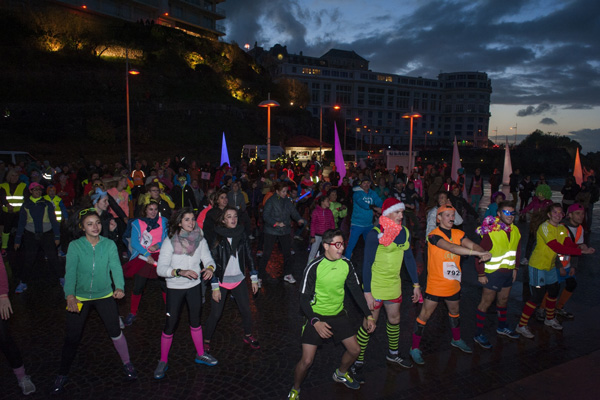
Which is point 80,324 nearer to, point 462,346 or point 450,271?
point 450,271

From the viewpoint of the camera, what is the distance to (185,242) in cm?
410

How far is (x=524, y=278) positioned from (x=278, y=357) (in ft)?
18.1

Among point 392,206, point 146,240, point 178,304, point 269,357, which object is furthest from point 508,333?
point 146,240

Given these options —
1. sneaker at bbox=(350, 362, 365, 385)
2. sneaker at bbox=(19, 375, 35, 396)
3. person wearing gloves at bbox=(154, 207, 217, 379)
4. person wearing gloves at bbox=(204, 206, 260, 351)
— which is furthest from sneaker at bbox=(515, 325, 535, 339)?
sneaker at bbox=(19, 375, 35, 396)

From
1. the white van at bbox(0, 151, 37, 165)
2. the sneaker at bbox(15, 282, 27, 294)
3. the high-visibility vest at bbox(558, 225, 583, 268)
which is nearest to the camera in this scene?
the high-visibility vest at bbox(558, 225, 583, 268)

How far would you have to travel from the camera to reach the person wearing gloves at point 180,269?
4039 mm

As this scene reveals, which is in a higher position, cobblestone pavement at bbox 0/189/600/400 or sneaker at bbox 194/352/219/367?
sneaker at bbox 194/352/219/367

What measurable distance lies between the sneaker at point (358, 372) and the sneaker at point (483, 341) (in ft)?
5.51

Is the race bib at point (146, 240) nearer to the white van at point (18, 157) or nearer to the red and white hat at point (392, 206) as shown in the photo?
the red and white hat at point (392, 206)

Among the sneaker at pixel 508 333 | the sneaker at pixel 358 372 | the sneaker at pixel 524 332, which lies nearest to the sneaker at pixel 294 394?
the sneaker at pixel 358 372

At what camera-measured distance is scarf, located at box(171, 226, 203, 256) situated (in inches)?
161

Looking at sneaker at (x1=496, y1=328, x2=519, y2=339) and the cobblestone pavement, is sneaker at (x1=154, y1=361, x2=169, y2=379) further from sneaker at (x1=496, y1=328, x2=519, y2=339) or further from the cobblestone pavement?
sneaker at (x1=496, y1=328, x2=519, y2=339)

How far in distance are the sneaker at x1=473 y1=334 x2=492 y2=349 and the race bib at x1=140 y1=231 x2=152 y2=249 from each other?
4.37 meters

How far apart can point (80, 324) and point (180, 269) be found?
107 centimetres
